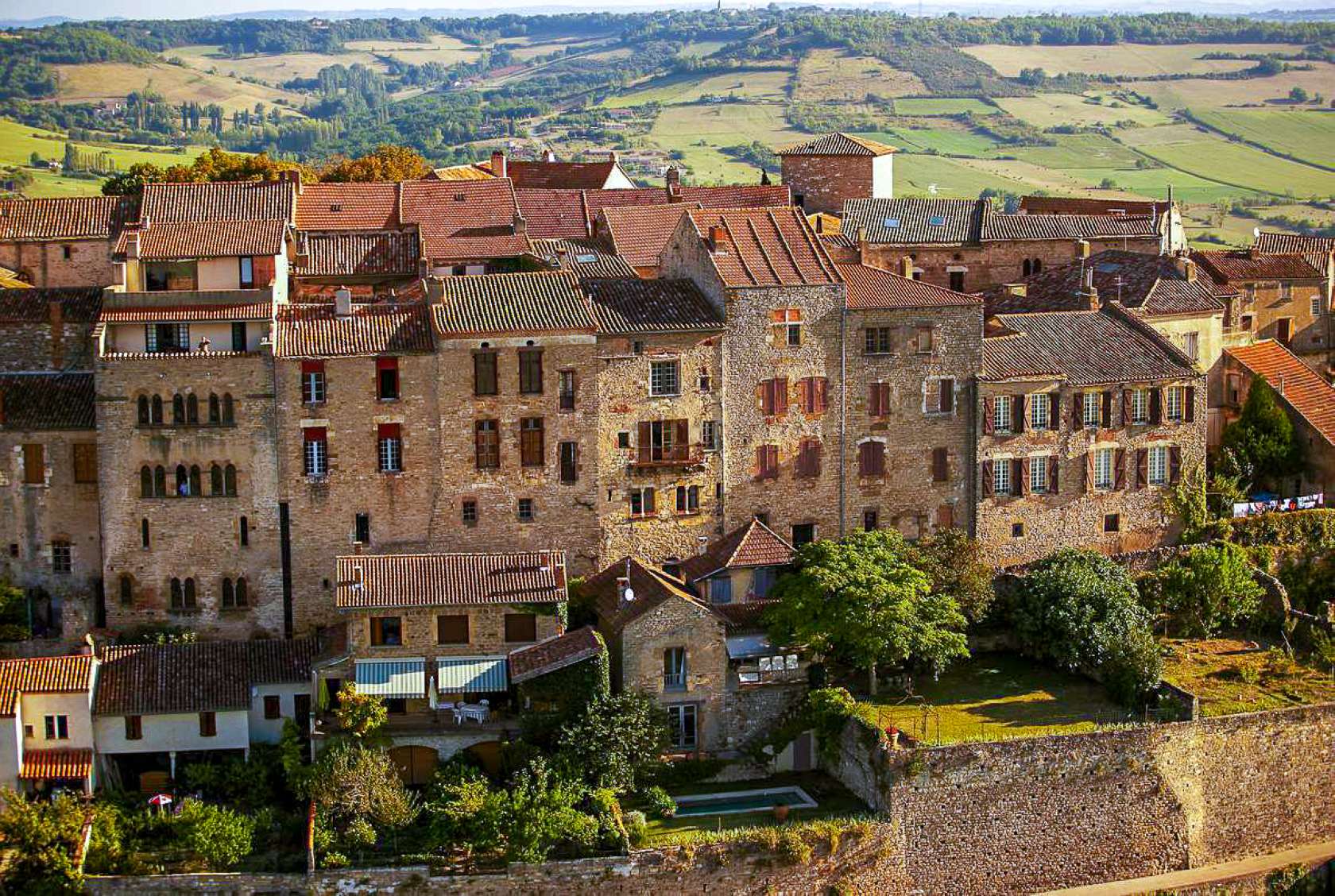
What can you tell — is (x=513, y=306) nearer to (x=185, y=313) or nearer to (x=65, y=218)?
(x=185, y=313)

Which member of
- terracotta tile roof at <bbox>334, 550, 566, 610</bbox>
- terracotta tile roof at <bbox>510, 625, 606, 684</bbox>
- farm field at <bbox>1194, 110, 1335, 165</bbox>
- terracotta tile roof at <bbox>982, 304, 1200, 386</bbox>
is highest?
farm field at <bbox>1194, 110, 1335, 165</bbox>

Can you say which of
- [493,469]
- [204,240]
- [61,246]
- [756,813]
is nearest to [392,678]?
[493,469]

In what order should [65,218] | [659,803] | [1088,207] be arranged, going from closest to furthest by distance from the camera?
[659,803], [65,218], [1088,207]

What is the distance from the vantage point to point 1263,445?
76.0 metres

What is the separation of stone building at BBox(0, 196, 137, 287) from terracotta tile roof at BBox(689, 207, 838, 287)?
2676 cm

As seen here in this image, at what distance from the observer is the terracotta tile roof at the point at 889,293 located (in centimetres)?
6819

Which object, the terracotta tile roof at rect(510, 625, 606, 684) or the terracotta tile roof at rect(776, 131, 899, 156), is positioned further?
the terracotta tile roof at rect(776, 131, 899, 156)

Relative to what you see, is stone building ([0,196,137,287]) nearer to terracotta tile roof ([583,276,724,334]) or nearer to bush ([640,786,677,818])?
terracotta tile roof ([583,276,724,334])

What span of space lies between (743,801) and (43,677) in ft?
66.7

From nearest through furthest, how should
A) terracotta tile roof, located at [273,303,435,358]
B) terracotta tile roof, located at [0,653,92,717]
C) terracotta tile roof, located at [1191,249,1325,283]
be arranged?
A: terracotta tile roof, located at [0,653,92,717]
terracotta tile roof, located at [273,303,435,358]
terracotta tile roof, located at [1191,249,1325,283]

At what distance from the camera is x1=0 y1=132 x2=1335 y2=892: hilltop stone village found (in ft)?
195

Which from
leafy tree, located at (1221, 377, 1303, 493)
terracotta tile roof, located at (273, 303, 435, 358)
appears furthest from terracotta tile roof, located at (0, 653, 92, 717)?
leafy tree, located at (1221, 377, 1303, 493)

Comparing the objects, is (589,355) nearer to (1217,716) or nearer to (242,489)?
(242,489)

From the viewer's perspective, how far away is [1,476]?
63656mm
